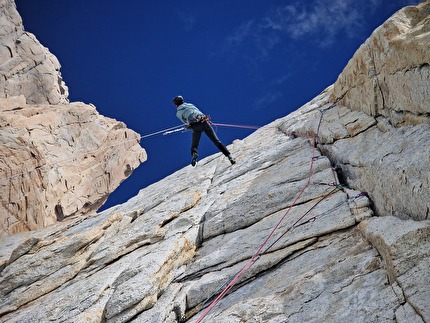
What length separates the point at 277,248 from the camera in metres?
8.70

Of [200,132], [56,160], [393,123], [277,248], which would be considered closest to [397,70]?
[393,123]

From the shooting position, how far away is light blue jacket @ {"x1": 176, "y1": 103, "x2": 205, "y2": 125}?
1444 cm

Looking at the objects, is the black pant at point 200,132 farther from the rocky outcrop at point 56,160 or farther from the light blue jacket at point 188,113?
the rocky outcrop at point 56,160

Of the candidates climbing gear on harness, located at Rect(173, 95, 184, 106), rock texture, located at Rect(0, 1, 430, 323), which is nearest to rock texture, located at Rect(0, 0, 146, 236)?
rock texture, located at Rect(0, 1, 430, 323)

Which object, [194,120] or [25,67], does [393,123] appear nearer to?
[194,120]

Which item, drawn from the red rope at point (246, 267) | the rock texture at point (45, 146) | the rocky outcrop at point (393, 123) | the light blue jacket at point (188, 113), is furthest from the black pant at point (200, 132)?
the rock texture at point (45, 146)

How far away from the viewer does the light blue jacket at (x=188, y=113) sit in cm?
1444

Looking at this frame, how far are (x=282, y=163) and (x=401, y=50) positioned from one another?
6475 millimetres

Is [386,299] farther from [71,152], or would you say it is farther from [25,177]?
[71,152]

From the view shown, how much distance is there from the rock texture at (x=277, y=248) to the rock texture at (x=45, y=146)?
588 inches

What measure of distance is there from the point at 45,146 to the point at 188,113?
2529 centimetres

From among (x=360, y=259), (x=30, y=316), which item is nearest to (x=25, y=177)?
(x=30, y=316)

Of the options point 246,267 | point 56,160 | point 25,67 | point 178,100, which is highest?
point 25,67

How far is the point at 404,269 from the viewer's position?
5.55 meters
